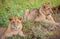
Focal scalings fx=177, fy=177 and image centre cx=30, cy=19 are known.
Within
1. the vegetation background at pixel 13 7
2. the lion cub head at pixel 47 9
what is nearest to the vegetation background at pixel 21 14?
the vegetation background at pixel 13 7

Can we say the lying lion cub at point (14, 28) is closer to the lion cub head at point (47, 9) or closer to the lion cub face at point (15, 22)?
the lion cub face at point (15, 22)

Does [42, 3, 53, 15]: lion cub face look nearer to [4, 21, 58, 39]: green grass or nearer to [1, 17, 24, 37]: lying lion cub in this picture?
[4, 21, 58, 39]: green grass

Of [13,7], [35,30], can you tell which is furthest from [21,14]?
[35,30]

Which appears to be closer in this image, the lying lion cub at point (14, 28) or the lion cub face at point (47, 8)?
the lying lion cub at point (14, 28)

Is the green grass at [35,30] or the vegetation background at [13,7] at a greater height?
the vegetation background at [13,7]

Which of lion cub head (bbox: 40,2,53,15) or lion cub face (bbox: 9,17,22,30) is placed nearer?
lion cub face (bbox: 9,17,22,30)

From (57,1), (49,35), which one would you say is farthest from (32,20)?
(57,1)

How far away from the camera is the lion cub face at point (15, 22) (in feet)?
5.57

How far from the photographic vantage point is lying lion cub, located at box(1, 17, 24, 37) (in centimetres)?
170

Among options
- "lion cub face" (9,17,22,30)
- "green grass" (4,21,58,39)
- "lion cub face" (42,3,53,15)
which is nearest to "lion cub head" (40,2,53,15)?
"lion cub face" (42,3,53,15)

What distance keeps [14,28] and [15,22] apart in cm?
6

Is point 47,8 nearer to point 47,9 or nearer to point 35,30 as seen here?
point 47,9

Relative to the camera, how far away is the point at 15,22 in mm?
1715

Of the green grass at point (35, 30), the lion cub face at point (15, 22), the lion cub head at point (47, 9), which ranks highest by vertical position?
the lion cub head at point (47, 9)
